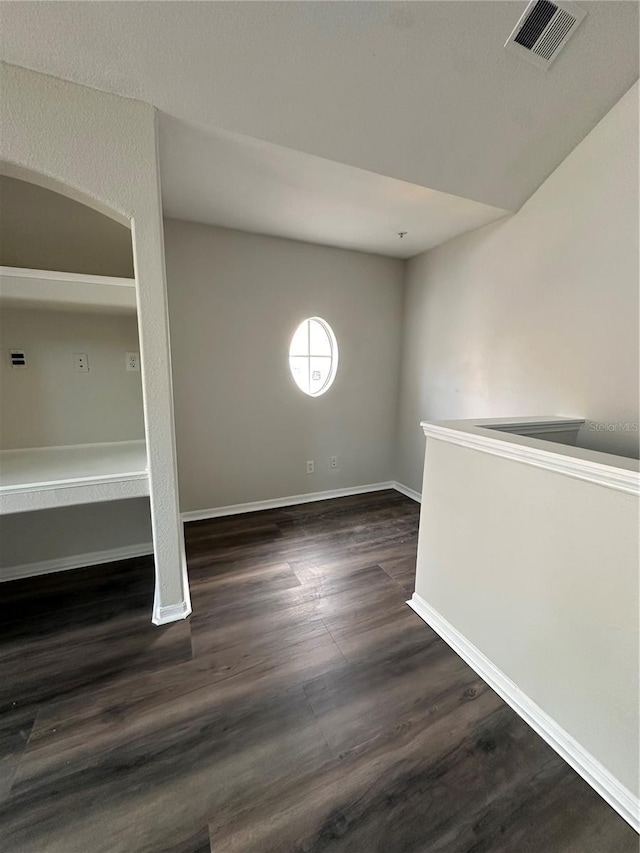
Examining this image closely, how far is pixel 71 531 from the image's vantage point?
2.21 m

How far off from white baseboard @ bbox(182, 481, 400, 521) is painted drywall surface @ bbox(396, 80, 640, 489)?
1.14 metres

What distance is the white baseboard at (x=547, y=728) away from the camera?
42.4 inches

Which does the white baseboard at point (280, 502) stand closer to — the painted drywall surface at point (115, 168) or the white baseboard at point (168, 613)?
the white baseboard at point (168, 613)

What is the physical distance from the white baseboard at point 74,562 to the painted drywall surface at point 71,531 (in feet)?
0.06

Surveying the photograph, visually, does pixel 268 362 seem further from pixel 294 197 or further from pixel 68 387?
pixel 68 387

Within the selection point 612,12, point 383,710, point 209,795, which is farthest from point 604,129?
point 209,795

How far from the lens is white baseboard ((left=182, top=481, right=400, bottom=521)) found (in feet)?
9.86

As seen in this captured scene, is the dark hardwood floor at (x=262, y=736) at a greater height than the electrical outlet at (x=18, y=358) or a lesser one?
lesser

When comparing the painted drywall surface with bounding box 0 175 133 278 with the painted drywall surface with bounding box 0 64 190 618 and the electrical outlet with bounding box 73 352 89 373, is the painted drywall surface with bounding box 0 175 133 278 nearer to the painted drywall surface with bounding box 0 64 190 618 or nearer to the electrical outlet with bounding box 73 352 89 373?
the electrical outlet with bounding box 73 352 89 373

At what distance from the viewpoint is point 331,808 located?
106cm

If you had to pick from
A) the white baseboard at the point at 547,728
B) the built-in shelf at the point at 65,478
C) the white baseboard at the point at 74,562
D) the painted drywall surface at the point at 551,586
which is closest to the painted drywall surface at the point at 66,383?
the built-in shelf at the point at 65,478

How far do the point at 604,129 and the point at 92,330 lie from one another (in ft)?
10.4

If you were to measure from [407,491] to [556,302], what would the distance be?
2156 millimetres

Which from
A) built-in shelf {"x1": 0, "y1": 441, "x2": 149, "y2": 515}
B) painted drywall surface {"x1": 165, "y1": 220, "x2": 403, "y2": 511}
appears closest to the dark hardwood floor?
built-in shelf {"x1": 0, "y1": 441, "x2": 149, "y2": 515}
